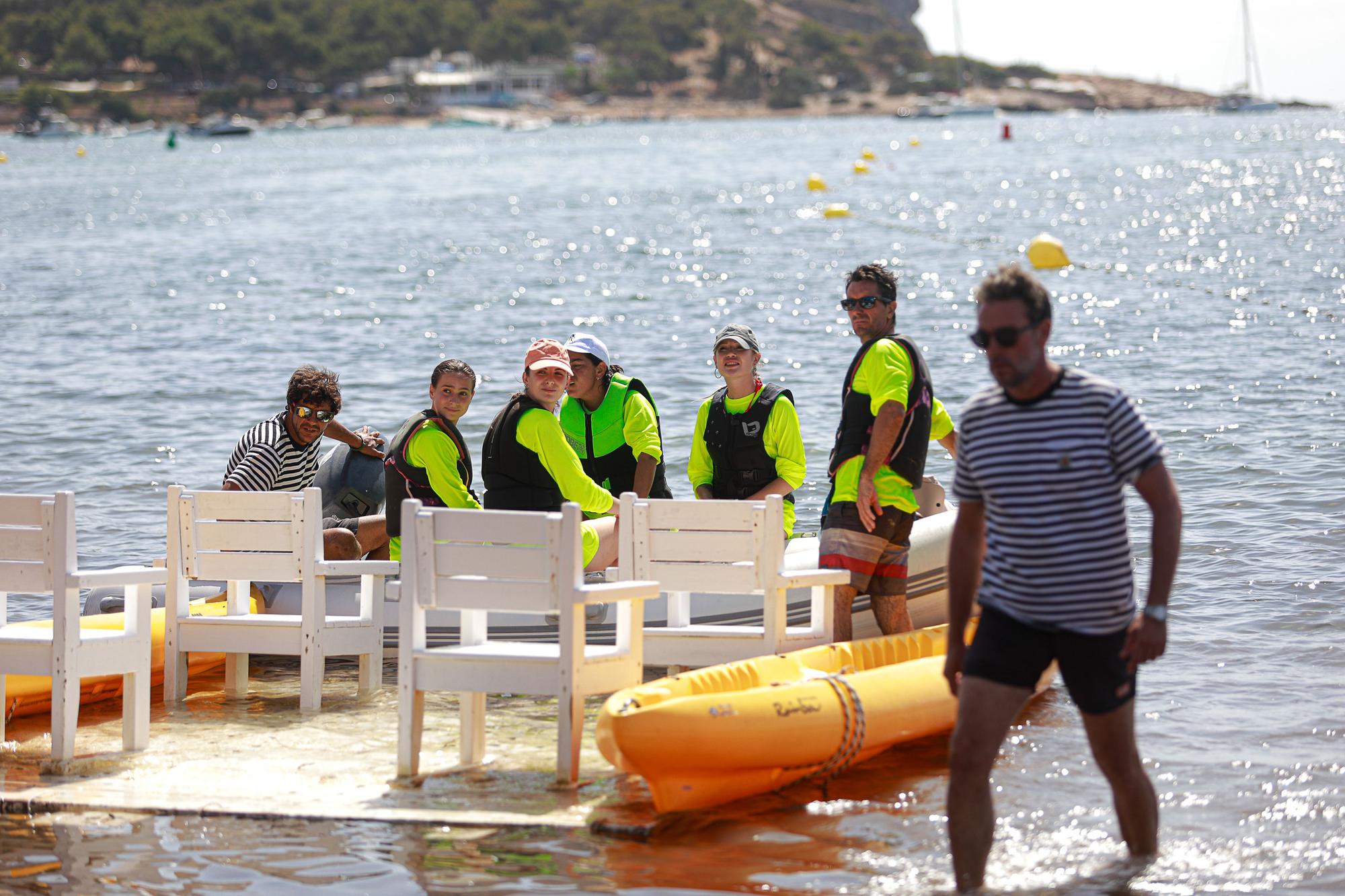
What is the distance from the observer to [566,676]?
5184 millimetres

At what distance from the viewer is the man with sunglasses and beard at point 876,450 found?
595 cm

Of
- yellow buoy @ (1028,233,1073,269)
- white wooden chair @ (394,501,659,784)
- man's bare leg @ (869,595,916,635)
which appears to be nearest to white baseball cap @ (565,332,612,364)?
man's bare leg @ (869,595,916,635)

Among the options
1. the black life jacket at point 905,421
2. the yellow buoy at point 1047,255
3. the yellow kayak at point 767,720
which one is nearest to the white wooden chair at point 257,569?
the yellow kayak at point 767,720

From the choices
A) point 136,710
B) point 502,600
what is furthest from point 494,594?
point 136,710

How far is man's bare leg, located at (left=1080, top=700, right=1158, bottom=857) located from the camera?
4.16 m

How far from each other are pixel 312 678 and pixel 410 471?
938mm

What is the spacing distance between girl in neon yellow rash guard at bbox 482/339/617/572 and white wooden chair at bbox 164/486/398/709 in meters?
0.55

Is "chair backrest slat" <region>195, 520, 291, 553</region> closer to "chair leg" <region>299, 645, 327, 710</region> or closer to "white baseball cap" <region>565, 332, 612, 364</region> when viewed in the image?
"chair leg" <region>299, 645, 327, 710</region>

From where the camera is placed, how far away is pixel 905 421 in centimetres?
604

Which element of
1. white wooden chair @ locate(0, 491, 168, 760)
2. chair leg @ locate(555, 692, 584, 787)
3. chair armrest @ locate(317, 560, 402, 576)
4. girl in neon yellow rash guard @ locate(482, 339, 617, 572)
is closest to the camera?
chair leg @ locate(555, 692, 584, 787)

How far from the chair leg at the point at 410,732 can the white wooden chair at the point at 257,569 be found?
107 cm

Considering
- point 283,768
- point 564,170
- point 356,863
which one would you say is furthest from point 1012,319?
point 564,170

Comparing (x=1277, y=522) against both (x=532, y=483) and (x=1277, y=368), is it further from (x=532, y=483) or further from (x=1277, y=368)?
(x=1277, y=368)

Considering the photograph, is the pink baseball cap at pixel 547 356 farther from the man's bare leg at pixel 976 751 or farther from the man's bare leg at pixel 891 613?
the man's bare leg at pixel 976 751
